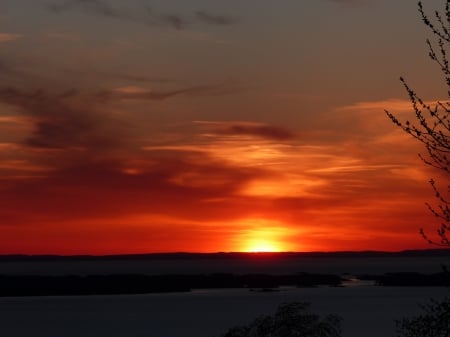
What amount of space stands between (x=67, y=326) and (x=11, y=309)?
18017 millimetres

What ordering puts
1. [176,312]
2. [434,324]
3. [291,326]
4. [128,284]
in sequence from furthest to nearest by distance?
[128,284] < [176,312] < [291,326] < [434,324]

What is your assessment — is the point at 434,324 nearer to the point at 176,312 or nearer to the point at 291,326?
the point at 291,326

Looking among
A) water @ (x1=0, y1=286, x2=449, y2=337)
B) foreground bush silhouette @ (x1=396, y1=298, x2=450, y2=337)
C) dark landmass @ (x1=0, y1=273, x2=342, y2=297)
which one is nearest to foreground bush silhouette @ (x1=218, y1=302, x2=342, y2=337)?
foreground bush silhouette @ (x1=396, y1=298, x2=450, y2=337)

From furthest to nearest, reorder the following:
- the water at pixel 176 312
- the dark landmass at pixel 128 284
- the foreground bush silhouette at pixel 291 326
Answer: the dark landmass at pixel 128 284 < the water at pixel 176 312 < the foreground bush silhouette at pixel 291 326

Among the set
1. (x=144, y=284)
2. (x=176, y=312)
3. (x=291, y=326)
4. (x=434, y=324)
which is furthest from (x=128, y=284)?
(x=434, y=324)

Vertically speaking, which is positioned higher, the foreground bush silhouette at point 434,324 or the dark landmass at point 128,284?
the dark landmass at point 128,284

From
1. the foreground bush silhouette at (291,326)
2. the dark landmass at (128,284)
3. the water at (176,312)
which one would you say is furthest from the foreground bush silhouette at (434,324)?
the dark landmass at (128,284)

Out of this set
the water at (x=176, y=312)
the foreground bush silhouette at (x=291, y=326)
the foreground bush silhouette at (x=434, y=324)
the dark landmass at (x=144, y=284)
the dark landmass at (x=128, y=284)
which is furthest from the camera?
the dark landmass at (x=144, y=284)

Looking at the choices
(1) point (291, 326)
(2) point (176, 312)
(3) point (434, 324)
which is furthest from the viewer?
(2) point (176, 312)

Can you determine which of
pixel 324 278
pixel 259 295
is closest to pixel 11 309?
pixel 259 295

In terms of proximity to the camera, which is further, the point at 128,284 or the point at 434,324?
the point at 128,284

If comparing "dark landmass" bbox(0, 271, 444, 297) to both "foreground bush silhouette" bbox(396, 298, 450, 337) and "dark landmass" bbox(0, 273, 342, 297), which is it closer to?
"dark landmass" bbox(0, 273, 342, 297)

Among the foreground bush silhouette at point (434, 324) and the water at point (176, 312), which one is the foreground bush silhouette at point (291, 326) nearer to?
the foreground bush silhouette at point (434, 324)

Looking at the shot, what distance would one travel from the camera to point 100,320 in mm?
82375
